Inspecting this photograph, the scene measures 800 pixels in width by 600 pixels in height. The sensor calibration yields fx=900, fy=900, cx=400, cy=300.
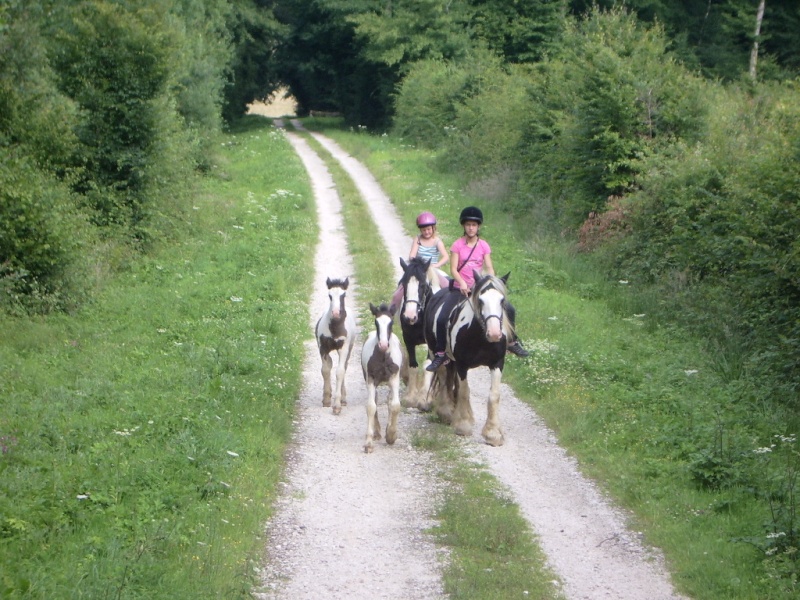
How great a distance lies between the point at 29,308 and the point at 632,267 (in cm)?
1179

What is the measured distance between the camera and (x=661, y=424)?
11.0 m

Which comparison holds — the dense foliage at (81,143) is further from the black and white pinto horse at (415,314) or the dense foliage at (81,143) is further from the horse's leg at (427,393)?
the horse's leg at (427,393)

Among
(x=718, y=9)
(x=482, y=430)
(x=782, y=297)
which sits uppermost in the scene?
(x=718, y=9)

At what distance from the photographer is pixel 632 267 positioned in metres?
18.8

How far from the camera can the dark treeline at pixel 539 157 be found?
1366 cm

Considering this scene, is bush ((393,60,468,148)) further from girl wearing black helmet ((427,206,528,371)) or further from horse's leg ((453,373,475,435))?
horse's leg ((453,373,475,435))

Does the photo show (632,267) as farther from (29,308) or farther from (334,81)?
(334,81)

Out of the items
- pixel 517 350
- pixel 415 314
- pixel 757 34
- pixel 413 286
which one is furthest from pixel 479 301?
pixel 757 34

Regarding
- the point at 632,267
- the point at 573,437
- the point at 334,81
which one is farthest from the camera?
the point at 334,81

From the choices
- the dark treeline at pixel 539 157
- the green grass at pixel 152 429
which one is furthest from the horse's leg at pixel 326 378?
the dark treeline at pixel 539 157

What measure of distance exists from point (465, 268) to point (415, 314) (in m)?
1.00

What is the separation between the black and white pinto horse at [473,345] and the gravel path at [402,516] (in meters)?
0.31

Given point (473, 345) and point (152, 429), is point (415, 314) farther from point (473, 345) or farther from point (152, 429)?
point (152, 429)

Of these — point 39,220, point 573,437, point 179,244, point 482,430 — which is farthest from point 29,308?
point 573,437
